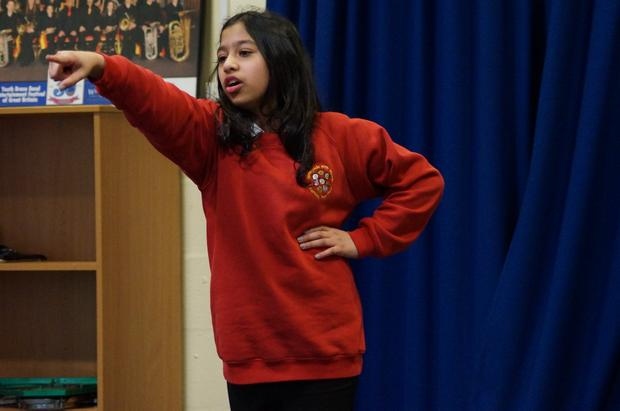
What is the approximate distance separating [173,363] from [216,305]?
1.03 metres

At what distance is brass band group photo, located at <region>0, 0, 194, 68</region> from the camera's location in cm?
262

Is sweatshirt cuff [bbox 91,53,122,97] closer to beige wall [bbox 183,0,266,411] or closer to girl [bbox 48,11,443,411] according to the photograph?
girl [bbox 48,11,443,411]

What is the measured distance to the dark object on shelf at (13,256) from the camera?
98.0 inches

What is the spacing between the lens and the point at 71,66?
1416 millimetres

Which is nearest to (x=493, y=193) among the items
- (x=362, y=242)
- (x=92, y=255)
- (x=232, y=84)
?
(x=362, y=242)

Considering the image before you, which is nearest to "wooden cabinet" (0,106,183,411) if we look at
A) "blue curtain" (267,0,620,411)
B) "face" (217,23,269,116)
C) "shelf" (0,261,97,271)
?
"shelf" (0,261,97,271)

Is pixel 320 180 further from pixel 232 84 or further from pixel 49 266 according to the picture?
pixel 49 266

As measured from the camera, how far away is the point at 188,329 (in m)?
2.63

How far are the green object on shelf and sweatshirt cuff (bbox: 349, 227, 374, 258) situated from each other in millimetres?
1082

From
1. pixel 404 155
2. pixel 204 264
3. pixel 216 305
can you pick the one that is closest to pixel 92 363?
pixel 204 264

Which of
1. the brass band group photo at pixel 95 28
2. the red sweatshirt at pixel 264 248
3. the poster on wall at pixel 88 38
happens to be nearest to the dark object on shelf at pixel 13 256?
the poster on wall at pixel 88 38

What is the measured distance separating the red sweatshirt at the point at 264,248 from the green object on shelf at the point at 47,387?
38.3 inches

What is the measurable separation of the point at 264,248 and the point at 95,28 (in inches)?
53.5

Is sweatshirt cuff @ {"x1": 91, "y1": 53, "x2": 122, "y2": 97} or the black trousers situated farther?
the black trousers
